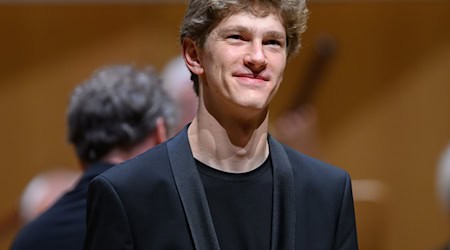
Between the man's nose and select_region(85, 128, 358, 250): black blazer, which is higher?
the man's nose

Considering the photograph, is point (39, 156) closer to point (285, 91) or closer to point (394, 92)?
point (285, 91)

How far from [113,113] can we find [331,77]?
2289 mm

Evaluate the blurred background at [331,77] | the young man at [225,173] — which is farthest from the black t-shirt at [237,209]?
the blurred background at [331,77]

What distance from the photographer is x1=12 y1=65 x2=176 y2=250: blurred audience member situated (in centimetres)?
241

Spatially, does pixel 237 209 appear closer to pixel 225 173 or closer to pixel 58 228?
pixel 225 173

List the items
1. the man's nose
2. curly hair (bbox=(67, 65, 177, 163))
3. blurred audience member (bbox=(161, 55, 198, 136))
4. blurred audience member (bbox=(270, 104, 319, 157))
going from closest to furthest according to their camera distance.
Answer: the man's nose, curly hair (bbox=(67, 65, 177, 163)), blurred audience member (bbox=(161, 55, 198, 136)), blurred audience member (bbox=(270, 104, 319, 157))

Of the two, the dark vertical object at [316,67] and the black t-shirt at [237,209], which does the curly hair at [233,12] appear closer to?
the black t-shirt at [237,209]

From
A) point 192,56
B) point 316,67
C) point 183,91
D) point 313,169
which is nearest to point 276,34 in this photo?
point 192,56

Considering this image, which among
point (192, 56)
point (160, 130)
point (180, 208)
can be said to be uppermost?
point (192, 56)

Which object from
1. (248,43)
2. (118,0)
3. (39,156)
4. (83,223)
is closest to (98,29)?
(118,0)

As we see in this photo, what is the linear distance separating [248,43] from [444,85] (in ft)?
10.4

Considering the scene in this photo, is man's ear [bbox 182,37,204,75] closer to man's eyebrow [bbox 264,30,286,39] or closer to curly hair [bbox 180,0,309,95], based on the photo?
curly hair [bbox 180,0,309,95]

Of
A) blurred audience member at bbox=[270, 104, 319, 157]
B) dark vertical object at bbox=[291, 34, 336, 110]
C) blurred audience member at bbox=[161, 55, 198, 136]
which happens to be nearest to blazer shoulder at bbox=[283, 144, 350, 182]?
blurred audience member at bbox=[161, 55, 198, 136]

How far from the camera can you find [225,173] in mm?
A: 1628
